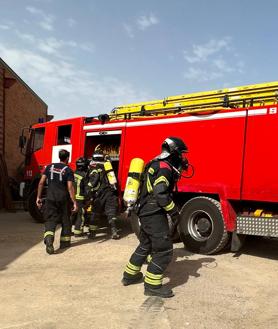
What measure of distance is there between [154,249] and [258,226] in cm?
217

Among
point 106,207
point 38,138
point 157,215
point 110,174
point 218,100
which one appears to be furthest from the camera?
point 38,138

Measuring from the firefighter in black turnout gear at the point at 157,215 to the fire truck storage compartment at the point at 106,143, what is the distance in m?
3.62

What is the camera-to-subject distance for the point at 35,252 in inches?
270

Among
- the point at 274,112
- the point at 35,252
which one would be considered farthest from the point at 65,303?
the point at 274,112

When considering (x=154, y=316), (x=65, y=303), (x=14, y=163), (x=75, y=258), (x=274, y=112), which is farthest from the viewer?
(x=14, y=163)

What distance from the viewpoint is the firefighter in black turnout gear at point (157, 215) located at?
4672mm

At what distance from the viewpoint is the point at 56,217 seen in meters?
7.04

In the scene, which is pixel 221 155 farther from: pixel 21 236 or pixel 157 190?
pixel 21 236

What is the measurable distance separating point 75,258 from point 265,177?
3242 millimetres

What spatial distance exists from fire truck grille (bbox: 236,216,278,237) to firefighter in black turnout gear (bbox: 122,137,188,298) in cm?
182

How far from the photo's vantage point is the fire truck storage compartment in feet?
29.0

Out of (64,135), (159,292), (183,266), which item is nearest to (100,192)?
(64,135)

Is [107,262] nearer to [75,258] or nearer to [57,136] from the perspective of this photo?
[75,258]

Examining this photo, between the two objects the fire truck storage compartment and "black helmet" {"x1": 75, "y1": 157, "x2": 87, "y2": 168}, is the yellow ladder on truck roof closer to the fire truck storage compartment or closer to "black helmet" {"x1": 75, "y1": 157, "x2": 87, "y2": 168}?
the fire truck storage compartment
